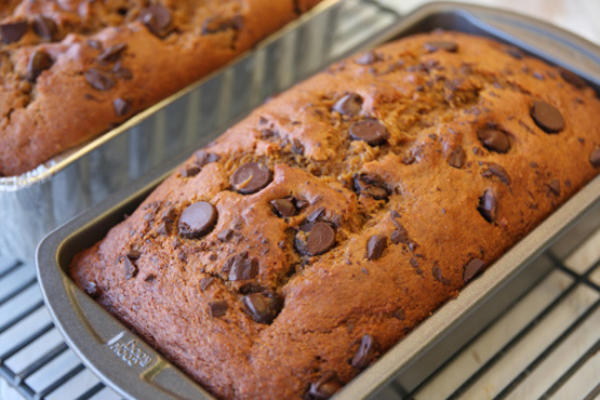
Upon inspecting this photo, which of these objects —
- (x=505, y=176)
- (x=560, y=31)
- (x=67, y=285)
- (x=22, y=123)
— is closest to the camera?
(x=67, y=285)

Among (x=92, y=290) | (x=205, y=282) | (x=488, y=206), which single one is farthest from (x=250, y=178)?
(x=488, y=206)

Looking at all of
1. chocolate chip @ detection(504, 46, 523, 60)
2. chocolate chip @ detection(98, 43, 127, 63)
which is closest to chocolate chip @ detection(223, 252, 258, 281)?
chocolate chip @ detection(98, 43, 127, 63)

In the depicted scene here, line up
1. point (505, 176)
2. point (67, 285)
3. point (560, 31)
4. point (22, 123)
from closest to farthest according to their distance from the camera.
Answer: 1. point (67, 285)
2. point (505, 176)
3. point (22, 123)
4. point (560, 31)

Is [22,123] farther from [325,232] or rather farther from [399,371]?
[399,371]

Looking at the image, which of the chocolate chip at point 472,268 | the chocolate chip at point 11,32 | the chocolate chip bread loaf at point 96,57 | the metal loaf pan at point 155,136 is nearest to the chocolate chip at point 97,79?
the chocolate chip bread loaf at point 96,57

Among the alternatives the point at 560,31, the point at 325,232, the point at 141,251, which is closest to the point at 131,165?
the point at 141,251

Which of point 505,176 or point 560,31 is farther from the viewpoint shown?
point 560,31

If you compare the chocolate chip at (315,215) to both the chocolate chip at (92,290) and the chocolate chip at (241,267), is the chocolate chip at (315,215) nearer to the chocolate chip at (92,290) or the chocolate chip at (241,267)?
the chocolate chip at (241,267)

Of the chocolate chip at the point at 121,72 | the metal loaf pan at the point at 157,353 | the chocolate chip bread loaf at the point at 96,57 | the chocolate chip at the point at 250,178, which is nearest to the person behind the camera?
the metal loaf pan at the point at 157,353
